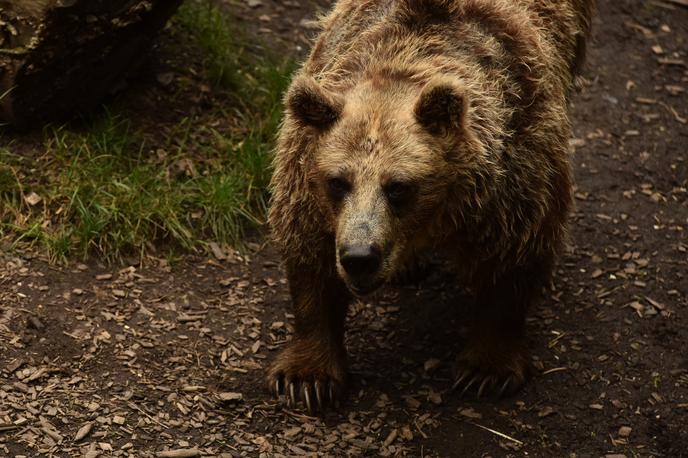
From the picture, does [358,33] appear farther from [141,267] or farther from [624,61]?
[624,61]

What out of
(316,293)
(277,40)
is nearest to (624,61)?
(277,40)

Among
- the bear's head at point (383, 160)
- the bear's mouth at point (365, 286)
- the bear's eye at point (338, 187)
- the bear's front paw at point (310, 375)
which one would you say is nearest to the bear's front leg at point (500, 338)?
the bear's front paw at point (310, 375)

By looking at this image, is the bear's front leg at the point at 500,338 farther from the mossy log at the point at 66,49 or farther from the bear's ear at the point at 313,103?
the mossy log at the point at 66,49

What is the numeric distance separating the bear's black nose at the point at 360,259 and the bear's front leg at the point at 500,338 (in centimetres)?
130

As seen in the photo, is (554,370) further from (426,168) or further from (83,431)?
(83,431)

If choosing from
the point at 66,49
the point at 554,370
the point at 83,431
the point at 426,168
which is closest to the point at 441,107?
the point at 426,168

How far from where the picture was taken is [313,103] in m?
5.44

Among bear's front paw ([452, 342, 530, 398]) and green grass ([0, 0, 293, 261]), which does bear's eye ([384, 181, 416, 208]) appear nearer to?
bear's front paw ([452, 342, 530, 398])

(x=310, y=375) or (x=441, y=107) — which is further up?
(x=441, y=107)

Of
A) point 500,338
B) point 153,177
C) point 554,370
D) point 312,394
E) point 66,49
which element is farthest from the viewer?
point 153,177

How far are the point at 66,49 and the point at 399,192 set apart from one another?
120 inches

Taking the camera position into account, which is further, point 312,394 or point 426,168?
point 312,394

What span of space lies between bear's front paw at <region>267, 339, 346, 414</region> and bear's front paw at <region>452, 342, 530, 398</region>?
0.74 metres

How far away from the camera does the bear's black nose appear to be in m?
5.20
